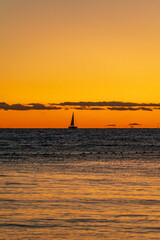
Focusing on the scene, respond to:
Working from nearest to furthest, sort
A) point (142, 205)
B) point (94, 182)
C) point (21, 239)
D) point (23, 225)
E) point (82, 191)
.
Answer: point (21, 239) < point (23, 225) < point (142, 205) < point (82, 191) < point (94, 182)

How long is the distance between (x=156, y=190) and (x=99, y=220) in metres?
10.1

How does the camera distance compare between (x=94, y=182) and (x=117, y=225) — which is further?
(x=94, y=182)

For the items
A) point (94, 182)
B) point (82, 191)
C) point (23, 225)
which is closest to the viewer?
point (23, 225)

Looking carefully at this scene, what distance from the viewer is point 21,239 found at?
59.2ft

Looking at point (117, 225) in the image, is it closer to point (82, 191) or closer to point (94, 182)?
point (82, 191)

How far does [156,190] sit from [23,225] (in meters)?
12.9

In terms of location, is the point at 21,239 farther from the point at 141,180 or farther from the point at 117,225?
the point at 141,180

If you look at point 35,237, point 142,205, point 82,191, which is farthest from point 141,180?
point 35,237

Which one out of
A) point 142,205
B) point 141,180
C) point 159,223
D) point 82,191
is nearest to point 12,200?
point 82,191

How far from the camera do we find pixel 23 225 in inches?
803

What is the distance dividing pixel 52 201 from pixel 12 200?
2.40 metres

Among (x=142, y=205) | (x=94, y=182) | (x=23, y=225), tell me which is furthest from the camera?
(x=94, y=182)

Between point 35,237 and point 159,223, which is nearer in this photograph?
point 35,237

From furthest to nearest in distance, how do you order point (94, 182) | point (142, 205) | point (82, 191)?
1. point (94, 182)
2. point (82, 191)
3. point (142, 205)
